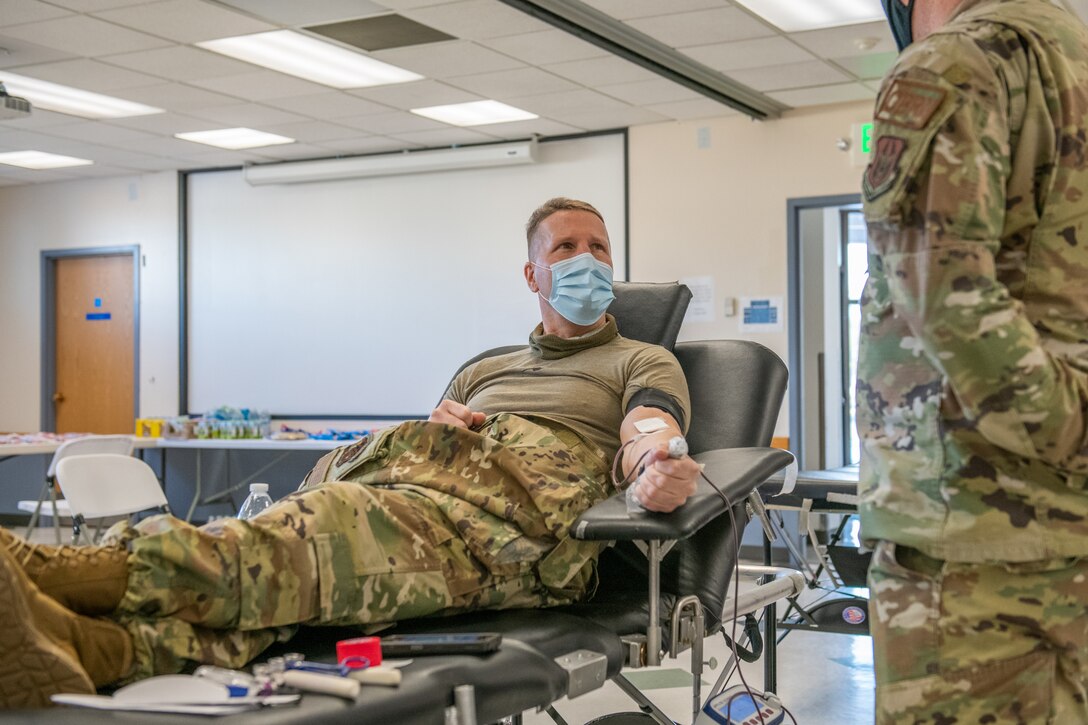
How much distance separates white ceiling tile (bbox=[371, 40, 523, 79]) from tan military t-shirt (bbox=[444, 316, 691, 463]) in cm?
299

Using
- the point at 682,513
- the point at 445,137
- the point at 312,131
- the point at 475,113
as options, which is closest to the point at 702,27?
the point at 475,113

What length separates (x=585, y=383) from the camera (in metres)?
2.37

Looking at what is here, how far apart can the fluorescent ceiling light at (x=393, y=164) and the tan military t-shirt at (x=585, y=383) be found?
4.75 metres

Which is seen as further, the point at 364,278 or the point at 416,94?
the point at 364,278

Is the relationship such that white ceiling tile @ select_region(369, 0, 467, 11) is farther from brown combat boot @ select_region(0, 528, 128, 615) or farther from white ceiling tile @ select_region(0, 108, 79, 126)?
brown combat boot @ select_region(0, 528, 128, 615)

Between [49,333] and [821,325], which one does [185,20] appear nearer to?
[821,325]

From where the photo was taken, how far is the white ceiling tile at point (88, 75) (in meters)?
5.51

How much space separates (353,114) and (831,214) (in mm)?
2995

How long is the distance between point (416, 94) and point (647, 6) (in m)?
1.81

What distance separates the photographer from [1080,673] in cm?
120

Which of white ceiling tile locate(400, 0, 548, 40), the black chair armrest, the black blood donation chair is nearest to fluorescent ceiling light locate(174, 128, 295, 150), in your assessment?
white ceiling tile locate(400, 0, 548, 40)

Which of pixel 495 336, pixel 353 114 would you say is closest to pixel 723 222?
pixel 495 336

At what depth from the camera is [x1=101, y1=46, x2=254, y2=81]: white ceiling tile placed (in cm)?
530

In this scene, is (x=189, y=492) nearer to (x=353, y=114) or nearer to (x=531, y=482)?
(x=353, y=114)
